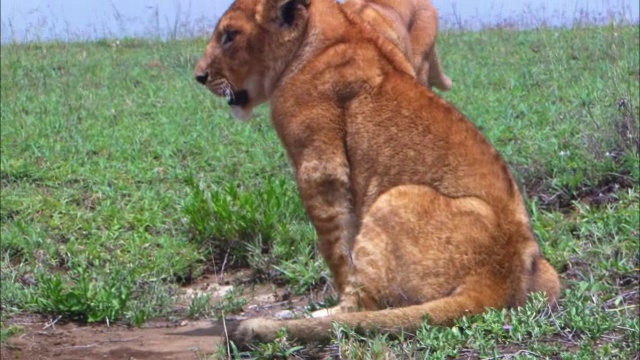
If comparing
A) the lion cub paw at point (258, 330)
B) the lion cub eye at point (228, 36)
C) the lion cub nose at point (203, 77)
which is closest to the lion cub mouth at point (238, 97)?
the lion cub nose at point (203, 77)

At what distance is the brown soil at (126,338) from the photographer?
5.20 m

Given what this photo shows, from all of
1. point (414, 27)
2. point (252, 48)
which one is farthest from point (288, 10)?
point (414, 27)

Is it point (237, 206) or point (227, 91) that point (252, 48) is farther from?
point (237, 206)

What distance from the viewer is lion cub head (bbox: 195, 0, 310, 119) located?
203 inches

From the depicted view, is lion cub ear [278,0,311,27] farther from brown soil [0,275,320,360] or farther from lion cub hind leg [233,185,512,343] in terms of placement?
brown soil [0,275,320,360]

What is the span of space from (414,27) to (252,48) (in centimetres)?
217

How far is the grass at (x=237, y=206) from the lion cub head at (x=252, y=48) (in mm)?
1269

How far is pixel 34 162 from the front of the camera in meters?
8.00

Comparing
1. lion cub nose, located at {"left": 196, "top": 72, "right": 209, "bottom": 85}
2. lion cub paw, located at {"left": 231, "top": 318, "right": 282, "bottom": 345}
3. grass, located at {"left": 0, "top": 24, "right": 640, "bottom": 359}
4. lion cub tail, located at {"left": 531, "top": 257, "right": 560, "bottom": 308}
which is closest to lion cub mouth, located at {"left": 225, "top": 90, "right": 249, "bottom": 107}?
lion cub nose, located at {"left": 196, "top": 72, "right": 209, "bottom": 85}

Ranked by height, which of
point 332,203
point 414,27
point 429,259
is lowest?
point 429,259

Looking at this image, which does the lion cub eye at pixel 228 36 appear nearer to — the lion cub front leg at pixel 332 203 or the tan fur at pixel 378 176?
the tan fur at pixel 378 176

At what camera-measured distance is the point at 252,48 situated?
524 cm

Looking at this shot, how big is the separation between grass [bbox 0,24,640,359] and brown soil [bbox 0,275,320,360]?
9 centimetres

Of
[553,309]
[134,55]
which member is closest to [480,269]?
[553,309]
